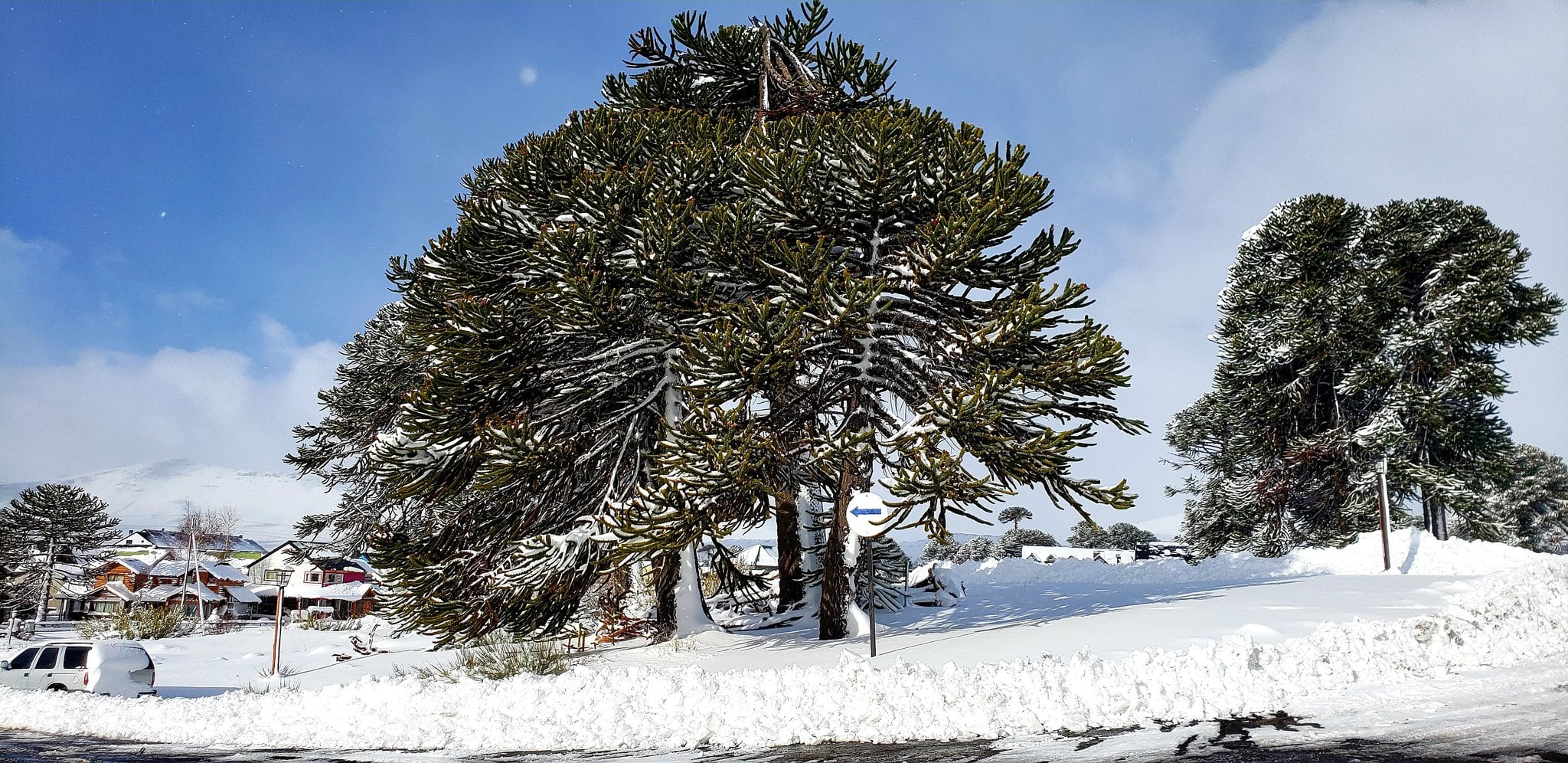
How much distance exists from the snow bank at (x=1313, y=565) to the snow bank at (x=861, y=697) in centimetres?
1249

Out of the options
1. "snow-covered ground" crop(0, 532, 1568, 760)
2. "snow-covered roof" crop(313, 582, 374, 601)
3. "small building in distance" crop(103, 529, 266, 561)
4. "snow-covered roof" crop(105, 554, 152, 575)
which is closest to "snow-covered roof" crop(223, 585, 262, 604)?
"snow-covered roof" crop(105, 554, 152, 575)

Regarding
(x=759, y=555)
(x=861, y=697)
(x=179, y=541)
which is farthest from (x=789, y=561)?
(x=179, y=541)

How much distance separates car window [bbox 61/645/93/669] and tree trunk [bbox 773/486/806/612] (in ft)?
45.8

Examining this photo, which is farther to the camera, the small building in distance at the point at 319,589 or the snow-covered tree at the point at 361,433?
the small building in distance at the point at 319,589

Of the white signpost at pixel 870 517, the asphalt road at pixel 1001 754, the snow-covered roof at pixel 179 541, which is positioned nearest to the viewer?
the asphalt road at pixel 1001 754

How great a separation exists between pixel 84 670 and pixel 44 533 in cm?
5090

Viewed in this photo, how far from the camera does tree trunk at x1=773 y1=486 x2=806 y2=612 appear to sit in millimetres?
19453

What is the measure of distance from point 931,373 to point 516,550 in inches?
304

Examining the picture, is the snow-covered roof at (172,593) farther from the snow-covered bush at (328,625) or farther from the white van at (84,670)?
the white van at (84,670)

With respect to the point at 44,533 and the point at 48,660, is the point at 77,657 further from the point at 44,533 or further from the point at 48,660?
the point at 44,533

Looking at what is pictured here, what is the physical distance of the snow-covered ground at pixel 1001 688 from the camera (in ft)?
27.7

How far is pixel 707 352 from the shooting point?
1238cm

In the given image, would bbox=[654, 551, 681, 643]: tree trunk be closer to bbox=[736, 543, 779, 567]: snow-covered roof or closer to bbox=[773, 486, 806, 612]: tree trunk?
bbox=[773, 486, 806, 612]: tree trunk

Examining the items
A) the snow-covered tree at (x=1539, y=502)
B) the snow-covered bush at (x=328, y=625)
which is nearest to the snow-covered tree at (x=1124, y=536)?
the snow-covered tree at (x=1539, y=502)
